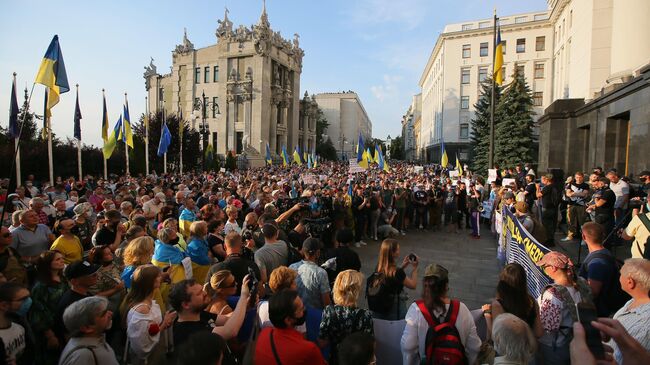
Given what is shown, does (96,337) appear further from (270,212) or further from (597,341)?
(270,212)

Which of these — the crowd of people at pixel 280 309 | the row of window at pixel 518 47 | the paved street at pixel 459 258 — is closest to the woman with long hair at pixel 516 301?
the crowd of people at pixel 280 309

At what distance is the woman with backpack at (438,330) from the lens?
292 cm

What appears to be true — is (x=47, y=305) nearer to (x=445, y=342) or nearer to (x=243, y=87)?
(x=445, y=342)

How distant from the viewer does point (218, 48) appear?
57625 millimetres

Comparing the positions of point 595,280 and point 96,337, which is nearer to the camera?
point 96,337

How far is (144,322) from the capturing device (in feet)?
10.2

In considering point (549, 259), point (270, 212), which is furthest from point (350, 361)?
point (270, 212)

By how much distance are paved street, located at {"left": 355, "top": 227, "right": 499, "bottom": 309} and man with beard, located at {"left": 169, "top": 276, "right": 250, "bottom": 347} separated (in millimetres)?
3906

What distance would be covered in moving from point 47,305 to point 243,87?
2115 inches

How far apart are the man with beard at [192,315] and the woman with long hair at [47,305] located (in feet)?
3.75

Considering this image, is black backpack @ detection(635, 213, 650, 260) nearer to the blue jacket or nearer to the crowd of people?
the crowd of people

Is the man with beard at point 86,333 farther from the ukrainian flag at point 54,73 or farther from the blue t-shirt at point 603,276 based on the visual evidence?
the ukrainian flag at point 54,73

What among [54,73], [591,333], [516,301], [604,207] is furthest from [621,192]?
[54,73]

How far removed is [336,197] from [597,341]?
30.6 feet
